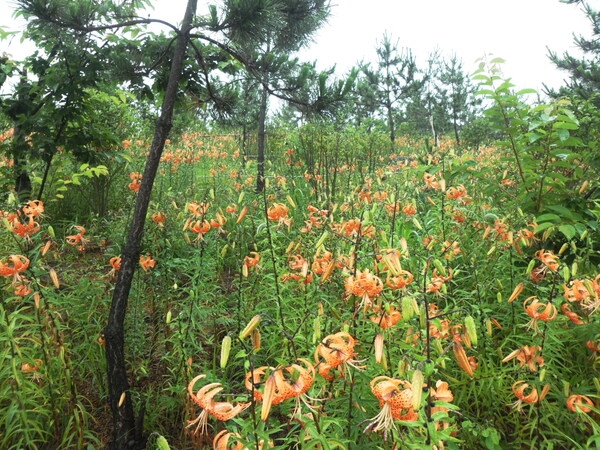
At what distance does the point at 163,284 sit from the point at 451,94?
18827 millimetres

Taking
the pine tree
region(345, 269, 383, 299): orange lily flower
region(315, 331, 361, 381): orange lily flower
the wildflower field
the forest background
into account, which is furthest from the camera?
the pine tree

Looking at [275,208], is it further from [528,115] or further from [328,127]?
[328,127]

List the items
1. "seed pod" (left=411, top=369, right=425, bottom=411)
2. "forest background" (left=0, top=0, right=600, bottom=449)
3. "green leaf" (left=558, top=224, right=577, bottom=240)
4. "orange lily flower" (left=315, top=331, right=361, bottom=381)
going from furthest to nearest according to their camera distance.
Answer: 1. "green leaf" (left=558, top=224, right=577, bottom=240)
2. "forest background" (left=0, top=0, right=600, bottom=449)
3. "orange lily flower" (left=315, top=331, right=361, bottom=381)
4. "seed pod" (left=411, top=369, right=425, bottom=411)

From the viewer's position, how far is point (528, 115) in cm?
253

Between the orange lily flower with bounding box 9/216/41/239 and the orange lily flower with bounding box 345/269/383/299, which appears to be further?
the orange lily flower with bounding box 9/216/41/239

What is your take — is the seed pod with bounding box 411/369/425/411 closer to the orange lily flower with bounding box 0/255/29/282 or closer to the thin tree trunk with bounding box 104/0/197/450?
the thin tree trunk with bounding box 104/0/197/450

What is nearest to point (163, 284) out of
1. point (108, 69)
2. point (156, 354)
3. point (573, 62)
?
point (156, 354)

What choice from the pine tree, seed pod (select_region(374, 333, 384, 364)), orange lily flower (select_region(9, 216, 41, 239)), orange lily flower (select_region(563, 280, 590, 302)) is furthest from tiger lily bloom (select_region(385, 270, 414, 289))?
the pine tree

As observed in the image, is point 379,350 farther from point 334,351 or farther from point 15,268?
point 15,268

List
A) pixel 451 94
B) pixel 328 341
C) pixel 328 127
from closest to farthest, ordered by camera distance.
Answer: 1. pixel 328 341
2. pixel 328 127
3. pixel 451 94

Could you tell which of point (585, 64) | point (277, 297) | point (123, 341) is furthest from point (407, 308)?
point (585, 64)

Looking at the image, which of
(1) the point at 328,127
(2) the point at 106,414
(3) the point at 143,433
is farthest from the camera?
(1) the point at 328,127

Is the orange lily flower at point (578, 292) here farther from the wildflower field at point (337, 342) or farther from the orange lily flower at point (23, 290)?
the orange lily flower at point (23, 290)

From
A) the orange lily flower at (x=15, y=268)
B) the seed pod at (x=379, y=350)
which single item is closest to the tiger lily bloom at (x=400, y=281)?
the seed pod at (x=379, y=350)
